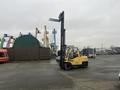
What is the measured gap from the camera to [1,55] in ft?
161

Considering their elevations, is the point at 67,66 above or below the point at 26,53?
below

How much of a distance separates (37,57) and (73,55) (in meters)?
28.9

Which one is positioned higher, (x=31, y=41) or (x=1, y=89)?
(x=31, y=41)

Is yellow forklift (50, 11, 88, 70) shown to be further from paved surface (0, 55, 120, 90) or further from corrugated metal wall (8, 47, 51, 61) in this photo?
corrugated metal wall (8, 47, 51, 61)

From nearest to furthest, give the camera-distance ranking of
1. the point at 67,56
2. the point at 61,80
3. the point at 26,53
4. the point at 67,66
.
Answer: the point at 61,80 < the point at 67,66 < the point at 67,56 < the point at 26,53

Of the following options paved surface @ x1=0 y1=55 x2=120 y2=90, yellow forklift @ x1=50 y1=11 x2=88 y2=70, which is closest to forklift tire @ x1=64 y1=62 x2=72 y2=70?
yellow forklift @ x1=50 y1=11 x2=88 y2=70

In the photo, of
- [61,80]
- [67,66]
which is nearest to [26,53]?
[67,66]

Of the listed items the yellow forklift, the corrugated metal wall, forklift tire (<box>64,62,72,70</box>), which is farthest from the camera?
the corrugated metal wall

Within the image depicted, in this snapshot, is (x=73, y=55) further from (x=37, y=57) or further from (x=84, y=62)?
(x=37, y=57)

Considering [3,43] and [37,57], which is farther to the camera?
[3,43]

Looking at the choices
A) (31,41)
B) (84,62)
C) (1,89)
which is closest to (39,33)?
(31,41)

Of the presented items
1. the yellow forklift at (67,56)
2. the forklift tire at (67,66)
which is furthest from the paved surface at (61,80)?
the yellow forklift at (67,56)

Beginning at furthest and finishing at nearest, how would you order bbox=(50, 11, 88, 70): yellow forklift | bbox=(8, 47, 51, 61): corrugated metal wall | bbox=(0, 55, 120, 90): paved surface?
bbox=(8, 47, 51, 61): corrugated metal wall
bbox=(50, 11, 88, 70): yellow forklift
bbox=(0, 55, 120, 90): paved surface

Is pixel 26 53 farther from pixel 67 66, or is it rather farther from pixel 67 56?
pixel 67 66
